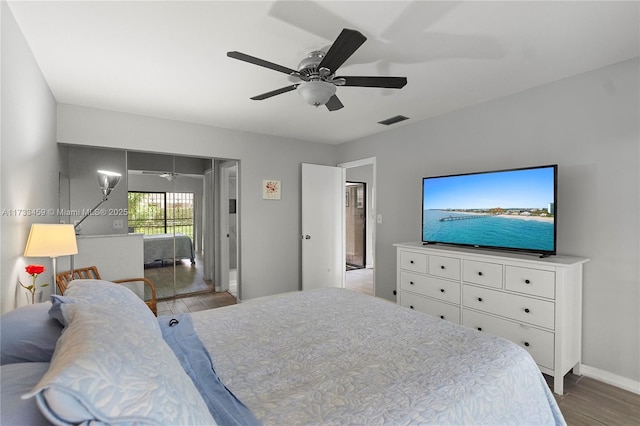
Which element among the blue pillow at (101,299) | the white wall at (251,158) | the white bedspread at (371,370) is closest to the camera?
the white bedspread at (371,370)

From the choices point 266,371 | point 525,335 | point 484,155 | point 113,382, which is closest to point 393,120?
point 484,155

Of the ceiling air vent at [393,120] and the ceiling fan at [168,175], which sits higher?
the ceiling air vent at [393,120]

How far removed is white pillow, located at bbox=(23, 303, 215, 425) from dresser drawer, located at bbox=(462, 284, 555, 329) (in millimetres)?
2544

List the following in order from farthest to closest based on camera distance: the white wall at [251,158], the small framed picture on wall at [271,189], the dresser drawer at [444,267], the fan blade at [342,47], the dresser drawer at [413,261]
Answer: the small framed picture on wall at [271,189]
the white wall at [251,158]
the dresser drawer at [413,261]
the dresser drawer at [444,267]
the fan blade at [342,47]

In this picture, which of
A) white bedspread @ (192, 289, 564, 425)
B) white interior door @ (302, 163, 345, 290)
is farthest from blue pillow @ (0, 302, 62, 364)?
white interior door @ (302, 163, 345, 290)

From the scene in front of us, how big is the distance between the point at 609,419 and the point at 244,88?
3729 mm

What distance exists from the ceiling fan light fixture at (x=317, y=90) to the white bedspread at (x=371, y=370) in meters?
1.43

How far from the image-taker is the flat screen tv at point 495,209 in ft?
8.46

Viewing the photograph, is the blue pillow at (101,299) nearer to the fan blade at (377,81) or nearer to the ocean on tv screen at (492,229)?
the fan blade at (377,81)

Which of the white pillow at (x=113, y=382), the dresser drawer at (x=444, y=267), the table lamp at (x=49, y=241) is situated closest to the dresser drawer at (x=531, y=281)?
A: the dresser drawer at (x=444, y=267)

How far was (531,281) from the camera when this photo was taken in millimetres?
2438

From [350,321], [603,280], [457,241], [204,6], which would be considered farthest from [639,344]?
[204,6]

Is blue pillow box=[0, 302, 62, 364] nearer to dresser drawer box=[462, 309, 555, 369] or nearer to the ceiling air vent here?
dresser drawer box=[462, 309, 555, 369]

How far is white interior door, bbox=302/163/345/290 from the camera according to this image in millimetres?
4875
